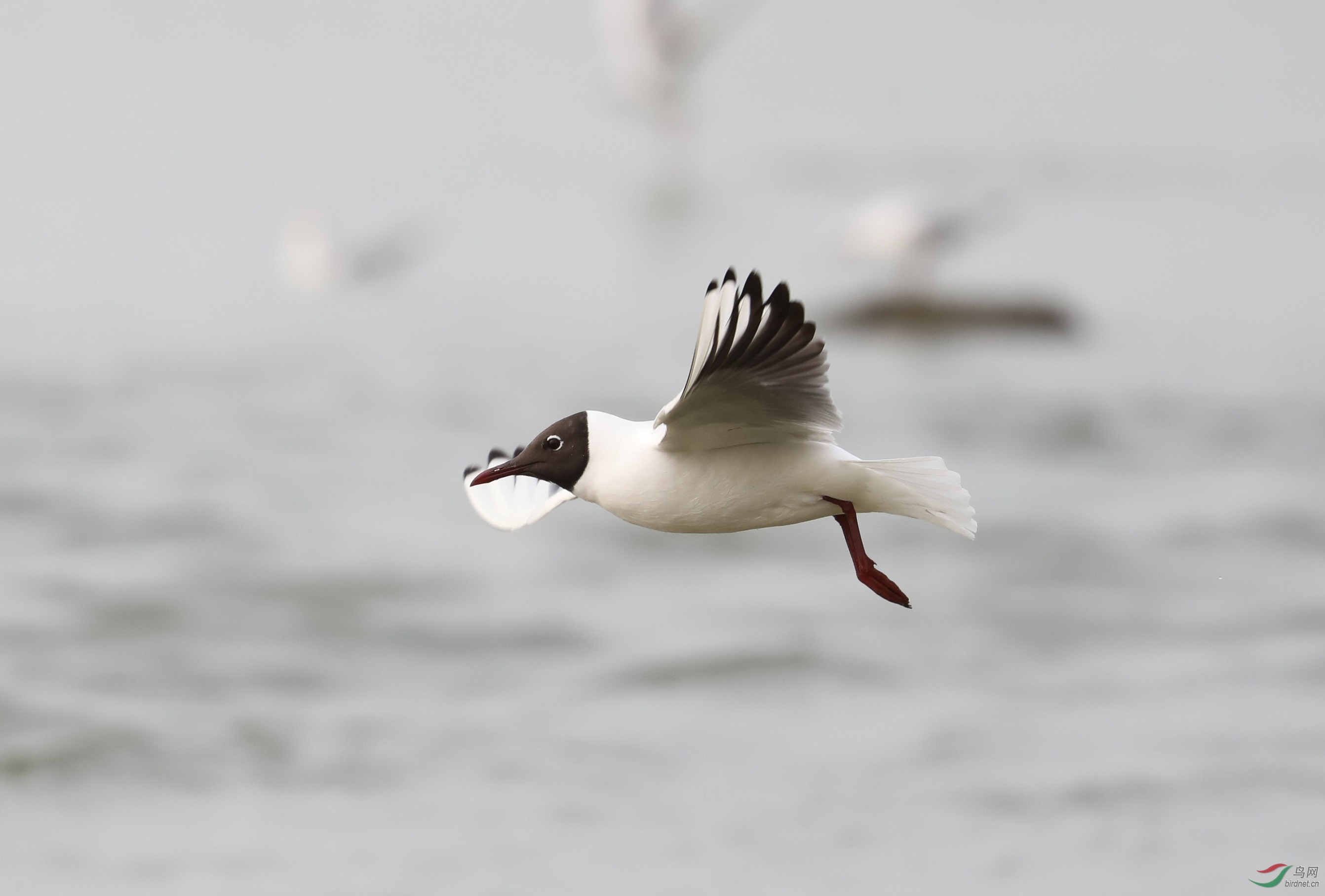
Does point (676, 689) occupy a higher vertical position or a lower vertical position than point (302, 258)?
lower

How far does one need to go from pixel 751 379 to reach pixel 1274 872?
2070cm

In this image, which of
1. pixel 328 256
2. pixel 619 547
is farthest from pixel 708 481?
pixel 619 547

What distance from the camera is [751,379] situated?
11.0ft

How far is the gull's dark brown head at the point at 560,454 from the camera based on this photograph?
3.49 metres

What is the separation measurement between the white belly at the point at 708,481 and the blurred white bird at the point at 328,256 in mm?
21350

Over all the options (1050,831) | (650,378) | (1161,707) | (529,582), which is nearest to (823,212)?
(650,378)

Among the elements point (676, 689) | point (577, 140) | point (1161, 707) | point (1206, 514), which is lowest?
point (1161, 707)

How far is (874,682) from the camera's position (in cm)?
2923

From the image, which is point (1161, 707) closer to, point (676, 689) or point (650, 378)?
point (676, 689)

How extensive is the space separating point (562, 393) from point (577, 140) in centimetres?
1224

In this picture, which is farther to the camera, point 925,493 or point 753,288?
point 925,493

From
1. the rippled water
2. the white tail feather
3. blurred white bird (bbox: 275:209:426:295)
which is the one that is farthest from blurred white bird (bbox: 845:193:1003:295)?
the white tail feather

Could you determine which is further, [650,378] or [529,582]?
[529,582]

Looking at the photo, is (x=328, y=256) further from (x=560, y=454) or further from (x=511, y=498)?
(x=560, y=454)
